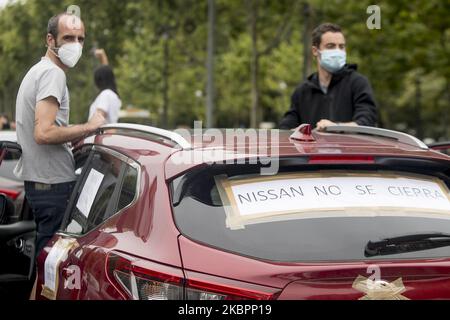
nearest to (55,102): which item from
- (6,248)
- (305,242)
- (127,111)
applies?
(6,248)

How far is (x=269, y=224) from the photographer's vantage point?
117 inches

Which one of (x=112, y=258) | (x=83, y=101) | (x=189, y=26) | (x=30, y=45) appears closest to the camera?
(x=112, y=258)

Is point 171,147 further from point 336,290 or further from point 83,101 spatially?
point 83,101

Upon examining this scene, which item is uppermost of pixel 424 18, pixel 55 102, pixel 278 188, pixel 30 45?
pixel 424 18

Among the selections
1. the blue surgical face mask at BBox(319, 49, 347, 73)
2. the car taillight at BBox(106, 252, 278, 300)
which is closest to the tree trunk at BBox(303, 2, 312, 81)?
the blue surgical face mask at BBox(319, 49, 347, 73)

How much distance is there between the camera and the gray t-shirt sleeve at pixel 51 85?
4.73 metres

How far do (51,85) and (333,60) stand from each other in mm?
2441

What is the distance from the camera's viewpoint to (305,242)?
2.92m

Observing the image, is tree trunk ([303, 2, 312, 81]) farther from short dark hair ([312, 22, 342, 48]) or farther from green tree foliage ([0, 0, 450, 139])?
short dark hair ([312, 22, 342, 48])

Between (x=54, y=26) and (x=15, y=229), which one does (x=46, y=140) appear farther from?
(x=54, y=26)

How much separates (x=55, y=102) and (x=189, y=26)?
99.7 feet

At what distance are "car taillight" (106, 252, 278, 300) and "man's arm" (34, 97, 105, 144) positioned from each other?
1868 mm

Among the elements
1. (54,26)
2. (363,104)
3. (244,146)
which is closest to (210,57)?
(363,104)

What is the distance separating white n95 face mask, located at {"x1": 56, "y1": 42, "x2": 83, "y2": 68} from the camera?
199 inches
